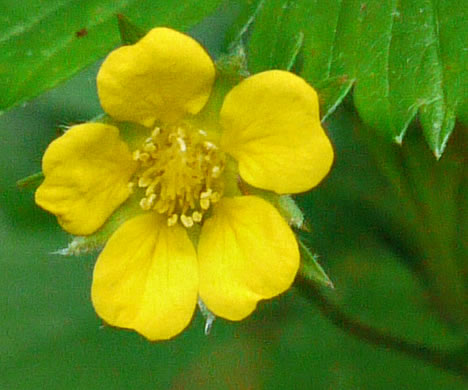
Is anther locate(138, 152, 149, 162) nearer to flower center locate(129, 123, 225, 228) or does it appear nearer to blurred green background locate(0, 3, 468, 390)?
flower center locate(129, 123, 225, 228)

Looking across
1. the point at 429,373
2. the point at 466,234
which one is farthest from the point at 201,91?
the point at 429,373

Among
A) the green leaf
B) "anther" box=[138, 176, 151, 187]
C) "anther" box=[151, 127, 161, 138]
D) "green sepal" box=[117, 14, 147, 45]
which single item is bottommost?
"anther" box=[138, 176, 151, 187]

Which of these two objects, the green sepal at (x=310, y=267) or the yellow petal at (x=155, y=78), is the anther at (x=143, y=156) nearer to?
the yellow petal at (x=155, y=78)

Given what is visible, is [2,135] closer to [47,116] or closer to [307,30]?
[47,116]

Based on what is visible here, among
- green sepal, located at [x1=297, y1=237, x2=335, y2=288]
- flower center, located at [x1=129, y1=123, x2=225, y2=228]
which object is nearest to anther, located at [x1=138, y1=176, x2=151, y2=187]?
flower center, located at [x1=129, y1=123, x2=225, y2=228]

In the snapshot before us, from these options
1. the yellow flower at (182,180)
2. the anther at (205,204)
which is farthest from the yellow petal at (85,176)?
the anther at (205,204)

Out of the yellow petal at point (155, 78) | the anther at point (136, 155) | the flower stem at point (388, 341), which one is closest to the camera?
the yellow petal at point (155, 78)
